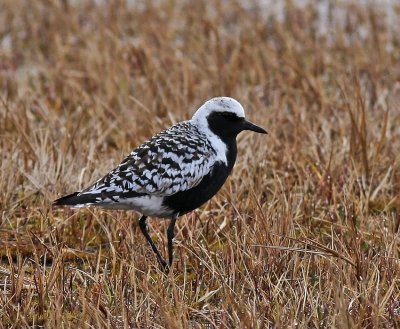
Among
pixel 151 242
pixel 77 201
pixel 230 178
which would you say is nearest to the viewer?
pixel 77 201

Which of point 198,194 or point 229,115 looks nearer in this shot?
point 198,194

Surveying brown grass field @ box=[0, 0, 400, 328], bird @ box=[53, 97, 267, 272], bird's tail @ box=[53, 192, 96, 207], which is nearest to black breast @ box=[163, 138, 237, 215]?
bird @ box=[53, 97, 267, 272]

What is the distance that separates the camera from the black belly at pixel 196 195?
17.9 feet

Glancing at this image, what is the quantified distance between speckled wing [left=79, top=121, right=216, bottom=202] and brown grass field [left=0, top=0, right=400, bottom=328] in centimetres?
27

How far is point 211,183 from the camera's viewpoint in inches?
217

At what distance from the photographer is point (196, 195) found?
5.49 meters

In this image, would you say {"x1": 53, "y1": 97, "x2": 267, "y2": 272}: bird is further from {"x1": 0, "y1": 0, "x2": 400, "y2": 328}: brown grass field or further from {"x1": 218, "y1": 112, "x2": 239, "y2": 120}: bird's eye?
{"x1": 0, "y1": 0, "x2": 400, "y2": 328}: brown grass field

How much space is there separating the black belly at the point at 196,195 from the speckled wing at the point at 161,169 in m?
0.03

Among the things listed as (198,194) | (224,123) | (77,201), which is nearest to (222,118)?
(224,123)

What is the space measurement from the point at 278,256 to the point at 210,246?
701 millimetres

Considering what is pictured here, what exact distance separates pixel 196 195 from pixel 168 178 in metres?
0.20

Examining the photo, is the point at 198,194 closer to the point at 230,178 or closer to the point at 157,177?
the point at 157,177

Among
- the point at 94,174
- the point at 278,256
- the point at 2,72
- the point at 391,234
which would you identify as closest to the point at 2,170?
the point at 94,174

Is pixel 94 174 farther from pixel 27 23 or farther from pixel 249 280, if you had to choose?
pixel 27 23
